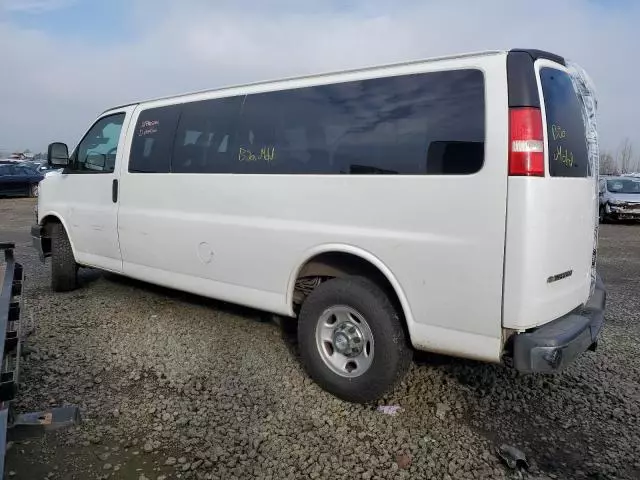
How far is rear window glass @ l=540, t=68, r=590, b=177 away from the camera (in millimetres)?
3027

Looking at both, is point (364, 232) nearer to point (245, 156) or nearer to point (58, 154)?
point (245, 156)

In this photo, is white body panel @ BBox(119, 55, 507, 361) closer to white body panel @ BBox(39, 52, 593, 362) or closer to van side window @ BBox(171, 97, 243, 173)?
white body panel @ BBox(39, 52, 593, 362)

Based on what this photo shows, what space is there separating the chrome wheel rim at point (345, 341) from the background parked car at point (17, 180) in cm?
2393

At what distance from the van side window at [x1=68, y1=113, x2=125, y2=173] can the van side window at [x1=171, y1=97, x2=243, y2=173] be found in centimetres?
111

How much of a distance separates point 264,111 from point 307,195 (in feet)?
2.77

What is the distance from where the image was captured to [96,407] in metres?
3.54

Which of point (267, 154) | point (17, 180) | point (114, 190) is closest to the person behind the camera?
point (267, 154)

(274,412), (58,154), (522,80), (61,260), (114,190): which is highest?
(522,80)

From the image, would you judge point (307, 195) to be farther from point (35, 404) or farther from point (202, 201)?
point (35, 404)

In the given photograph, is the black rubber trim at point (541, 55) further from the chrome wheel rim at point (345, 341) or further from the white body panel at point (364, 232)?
the chrome wheel rim at point (345, 341)

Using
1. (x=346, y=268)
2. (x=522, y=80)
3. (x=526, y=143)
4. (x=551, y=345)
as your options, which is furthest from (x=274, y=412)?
(x=522, y=80)

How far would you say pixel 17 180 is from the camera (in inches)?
939

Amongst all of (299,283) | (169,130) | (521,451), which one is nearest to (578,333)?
(521,451)

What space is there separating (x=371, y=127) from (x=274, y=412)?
198cm
